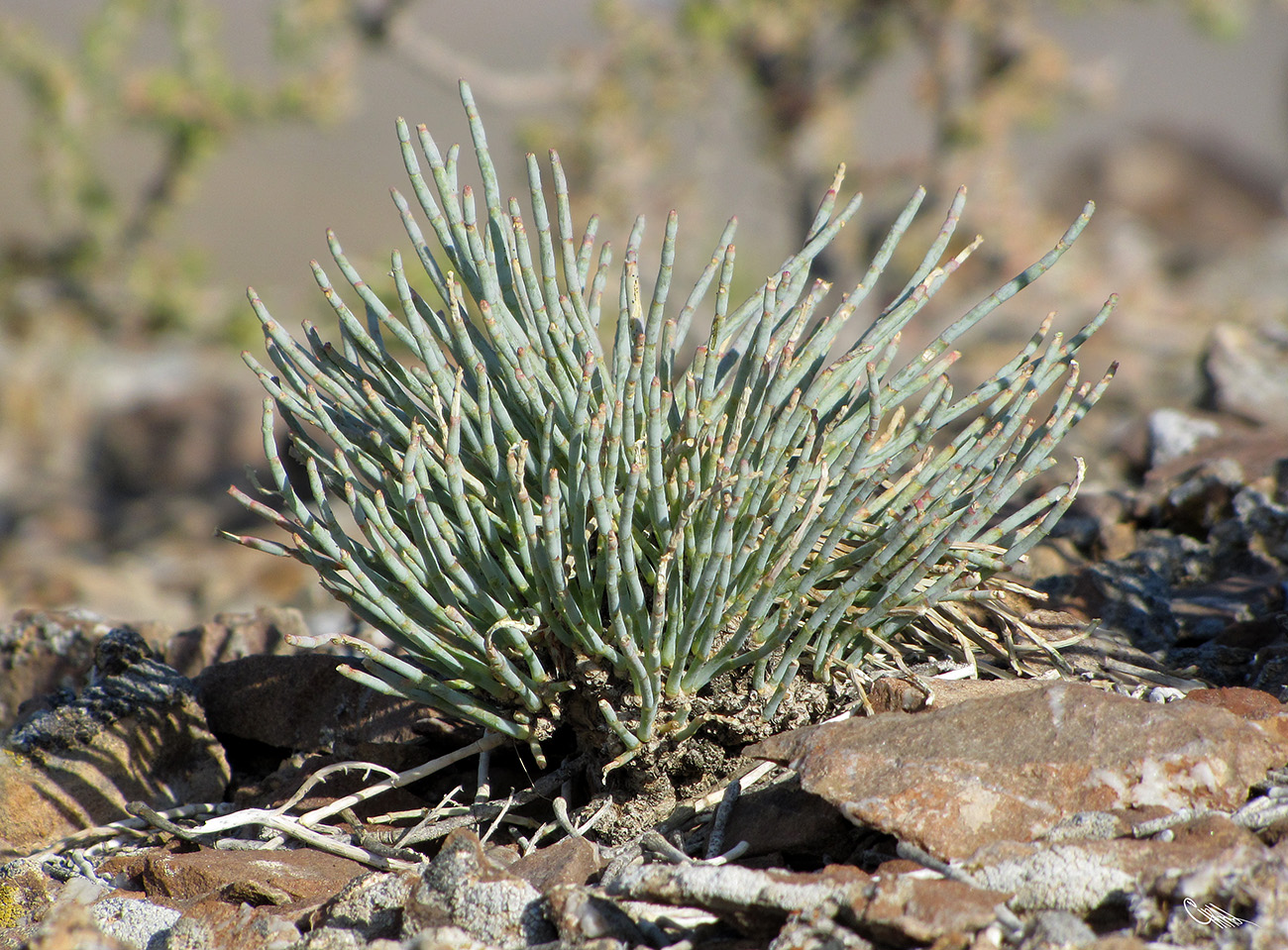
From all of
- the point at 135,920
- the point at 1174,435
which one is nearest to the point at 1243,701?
the point at 135,920

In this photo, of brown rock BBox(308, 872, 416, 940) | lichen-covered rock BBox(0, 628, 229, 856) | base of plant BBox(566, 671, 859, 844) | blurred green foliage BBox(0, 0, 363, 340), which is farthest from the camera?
blurred green foliage BBox(0, 0, 363, 340)

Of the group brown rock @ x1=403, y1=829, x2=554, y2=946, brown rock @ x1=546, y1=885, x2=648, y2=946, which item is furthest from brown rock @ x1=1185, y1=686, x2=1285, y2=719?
brown rock @ x1=403, y1=829, x2=554, y2=946

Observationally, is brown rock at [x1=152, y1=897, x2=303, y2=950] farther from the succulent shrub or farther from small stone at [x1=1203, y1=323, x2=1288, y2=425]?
small stone at [x1=1203, y1=323, x2=1288, y2=425]

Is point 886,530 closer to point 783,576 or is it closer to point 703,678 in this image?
point 783,576

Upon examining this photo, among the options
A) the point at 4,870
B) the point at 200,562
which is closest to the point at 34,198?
the point at 200,562

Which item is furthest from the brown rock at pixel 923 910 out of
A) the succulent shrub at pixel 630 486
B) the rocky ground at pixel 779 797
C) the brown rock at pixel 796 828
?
the succulent shrub at pixel 630 486

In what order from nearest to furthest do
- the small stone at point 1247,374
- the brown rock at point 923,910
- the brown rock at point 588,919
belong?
1. the brown rock at point 923,910
2. the brown rock at point 588,919
3. the small stone at point 1247,374

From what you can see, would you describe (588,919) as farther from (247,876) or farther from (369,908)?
(247,876)

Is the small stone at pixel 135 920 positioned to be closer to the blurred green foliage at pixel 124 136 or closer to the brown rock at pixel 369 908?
the brown rock at pixel 369 908
